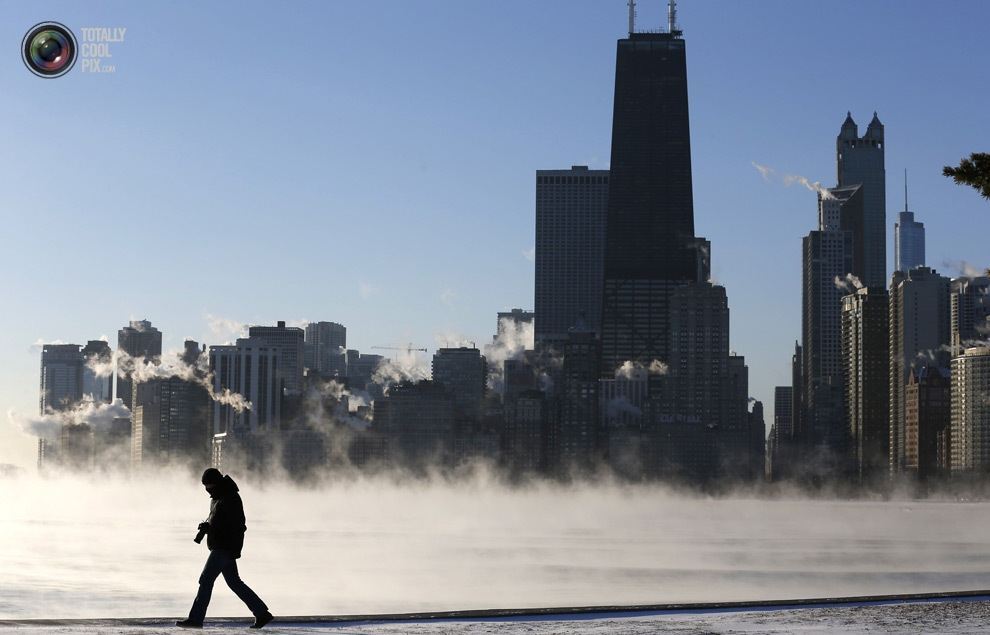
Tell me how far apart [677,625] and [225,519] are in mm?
7199

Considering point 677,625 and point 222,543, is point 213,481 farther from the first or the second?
point 677,625

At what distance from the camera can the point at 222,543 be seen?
2377cm

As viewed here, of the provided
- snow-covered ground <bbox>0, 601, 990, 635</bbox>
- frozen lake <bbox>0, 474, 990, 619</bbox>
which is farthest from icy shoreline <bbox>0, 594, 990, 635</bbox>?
frozen lake <bbox>0, 474, 990, 619</bbox>

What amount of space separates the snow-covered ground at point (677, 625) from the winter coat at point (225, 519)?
131 centimetres

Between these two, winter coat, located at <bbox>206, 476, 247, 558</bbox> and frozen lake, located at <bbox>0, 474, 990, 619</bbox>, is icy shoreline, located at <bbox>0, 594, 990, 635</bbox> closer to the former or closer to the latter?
winter coat, located at <bbox>206, 476, 247, 558</bbox>

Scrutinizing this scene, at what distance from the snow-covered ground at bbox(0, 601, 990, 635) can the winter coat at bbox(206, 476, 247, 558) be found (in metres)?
1.31

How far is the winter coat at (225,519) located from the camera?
23.6 meters

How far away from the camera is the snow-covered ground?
882 inches

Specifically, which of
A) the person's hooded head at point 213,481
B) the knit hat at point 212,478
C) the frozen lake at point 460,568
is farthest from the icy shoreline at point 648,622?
the frozen lake at point 460,568

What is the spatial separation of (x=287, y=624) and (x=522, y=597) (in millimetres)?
35295

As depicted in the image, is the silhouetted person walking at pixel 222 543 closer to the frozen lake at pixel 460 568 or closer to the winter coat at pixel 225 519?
the winter coat at pixel 225 519

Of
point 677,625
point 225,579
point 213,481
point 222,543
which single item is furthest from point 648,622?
point 213,481

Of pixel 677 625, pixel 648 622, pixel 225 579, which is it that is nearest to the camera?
pixel 677 625

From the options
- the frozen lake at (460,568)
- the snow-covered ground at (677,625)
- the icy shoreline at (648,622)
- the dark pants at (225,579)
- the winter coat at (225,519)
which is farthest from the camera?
the frozen lake at (460,568)
